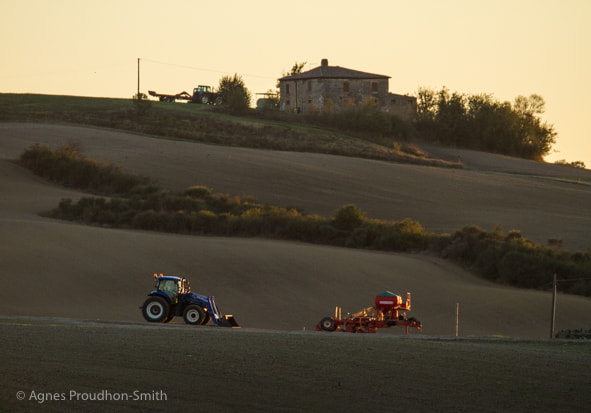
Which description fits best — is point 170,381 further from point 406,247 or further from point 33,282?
point 406,247

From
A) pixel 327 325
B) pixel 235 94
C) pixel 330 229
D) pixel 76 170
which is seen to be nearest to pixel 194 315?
pixel 327 325

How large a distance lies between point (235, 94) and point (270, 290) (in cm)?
7742

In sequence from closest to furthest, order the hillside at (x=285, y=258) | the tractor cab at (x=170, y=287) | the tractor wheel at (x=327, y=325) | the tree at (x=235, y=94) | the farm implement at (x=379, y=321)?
the tractor cab at (x=170, y=287) < the tractor wheel at (x=327, y=325) < the farm implement at (x=379, y=321) < the hillside at (x=285, y=258) < the tree at (x=235, y=94)

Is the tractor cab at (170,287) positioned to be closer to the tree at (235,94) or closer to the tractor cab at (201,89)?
the tree at (235,94)

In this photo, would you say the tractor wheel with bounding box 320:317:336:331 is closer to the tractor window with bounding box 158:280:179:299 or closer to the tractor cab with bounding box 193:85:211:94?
the tractor window with bounding box 158:280:179:299

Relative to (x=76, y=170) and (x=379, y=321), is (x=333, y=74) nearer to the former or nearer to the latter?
(x=76, y=170)

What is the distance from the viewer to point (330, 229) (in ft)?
162

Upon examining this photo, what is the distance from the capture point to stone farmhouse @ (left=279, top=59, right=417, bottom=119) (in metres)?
114

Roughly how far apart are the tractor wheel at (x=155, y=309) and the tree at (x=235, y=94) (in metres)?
84.6

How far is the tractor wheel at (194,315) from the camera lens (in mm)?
24641

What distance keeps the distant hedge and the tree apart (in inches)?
2019

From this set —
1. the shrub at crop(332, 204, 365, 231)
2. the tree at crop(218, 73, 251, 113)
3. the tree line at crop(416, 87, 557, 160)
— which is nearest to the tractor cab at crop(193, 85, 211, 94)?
the tree at crop(218, 73, 251, 113)

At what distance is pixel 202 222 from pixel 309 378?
3561cm

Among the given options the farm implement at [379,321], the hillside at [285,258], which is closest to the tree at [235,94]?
the hillside at [285,258]
